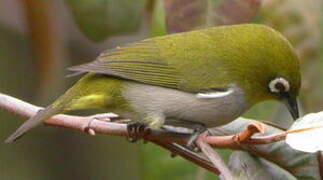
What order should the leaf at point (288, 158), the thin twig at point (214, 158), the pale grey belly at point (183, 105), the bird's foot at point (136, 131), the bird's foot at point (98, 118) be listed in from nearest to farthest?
the thin twig at point (214, 158) < the leaf at point (288, 158) < the bird's foot at point (98, 118) < the bird's foot at point (136, 131) < the pale grey belly at point (183, 105)

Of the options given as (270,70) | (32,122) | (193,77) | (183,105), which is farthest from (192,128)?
(32,122)

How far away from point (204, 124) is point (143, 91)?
0.82ft

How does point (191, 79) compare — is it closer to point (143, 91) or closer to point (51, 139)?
point (143, 91)

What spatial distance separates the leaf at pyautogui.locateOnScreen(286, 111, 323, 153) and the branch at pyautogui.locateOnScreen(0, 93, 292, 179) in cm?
3

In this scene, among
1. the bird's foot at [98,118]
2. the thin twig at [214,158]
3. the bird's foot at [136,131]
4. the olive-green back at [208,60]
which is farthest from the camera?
the olive-green back at [208,60]

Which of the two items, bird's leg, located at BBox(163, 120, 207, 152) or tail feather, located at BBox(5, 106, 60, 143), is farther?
tail feather, located at BBox(5, 106, 60, 143)

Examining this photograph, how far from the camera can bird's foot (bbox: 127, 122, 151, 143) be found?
302 cm

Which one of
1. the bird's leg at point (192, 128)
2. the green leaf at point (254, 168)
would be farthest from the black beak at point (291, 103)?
the green leaf at point (254, 168)

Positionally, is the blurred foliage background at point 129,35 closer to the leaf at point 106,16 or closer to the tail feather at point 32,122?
the leaf at point 106,16

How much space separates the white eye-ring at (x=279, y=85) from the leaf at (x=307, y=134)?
2.44 ft

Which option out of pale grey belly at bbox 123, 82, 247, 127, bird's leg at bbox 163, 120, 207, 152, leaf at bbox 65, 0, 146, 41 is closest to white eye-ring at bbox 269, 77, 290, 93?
pale grey belly at bbox 123, 82, 247, 127

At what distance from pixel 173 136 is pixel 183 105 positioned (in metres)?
0.48

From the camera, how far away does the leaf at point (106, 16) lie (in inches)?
138

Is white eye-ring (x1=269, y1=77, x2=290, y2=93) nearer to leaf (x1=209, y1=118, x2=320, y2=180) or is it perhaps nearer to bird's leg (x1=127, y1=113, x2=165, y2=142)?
bird's leg (x1=127, y1=113, x2=165, y2=142)
